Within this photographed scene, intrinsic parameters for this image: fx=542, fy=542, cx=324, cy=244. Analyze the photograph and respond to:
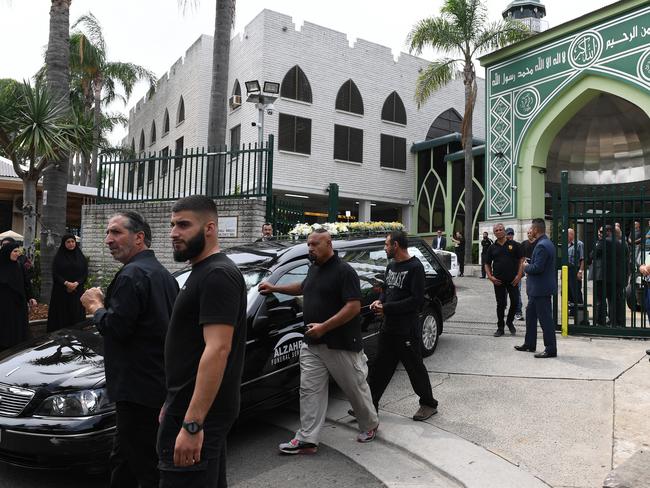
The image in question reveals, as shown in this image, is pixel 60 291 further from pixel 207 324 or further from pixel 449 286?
pixel 207 324

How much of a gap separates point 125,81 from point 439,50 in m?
16.5

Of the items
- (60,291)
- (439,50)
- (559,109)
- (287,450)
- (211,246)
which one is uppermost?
(439,50)

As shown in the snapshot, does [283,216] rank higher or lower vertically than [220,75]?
lower

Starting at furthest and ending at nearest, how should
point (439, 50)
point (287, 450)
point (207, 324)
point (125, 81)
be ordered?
point (125, 81) → point (439, 50) → point (287, 450) → point (207, 324)

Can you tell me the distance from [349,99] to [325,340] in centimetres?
2138

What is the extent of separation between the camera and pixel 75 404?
3645 mm

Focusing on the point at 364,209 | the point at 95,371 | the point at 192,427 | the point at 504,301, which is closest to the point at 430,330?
the point at 504,301

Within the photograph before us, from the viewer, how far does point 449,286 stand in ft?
25.4

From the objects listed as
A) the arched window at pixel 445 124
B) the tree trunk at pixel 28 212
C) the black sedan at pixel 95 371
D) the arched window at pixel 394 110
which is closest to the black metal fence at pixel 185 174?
the tree trunk at pixel 28 212

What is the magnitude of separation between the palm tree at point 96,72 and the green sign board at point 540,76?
1596 cm

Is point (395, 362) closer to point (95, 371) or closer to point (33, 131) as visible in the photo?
point (95, 371)

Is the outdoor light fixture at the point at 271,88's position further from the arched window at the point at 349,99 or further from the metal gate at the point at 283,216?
the arched window at the point at 349,99

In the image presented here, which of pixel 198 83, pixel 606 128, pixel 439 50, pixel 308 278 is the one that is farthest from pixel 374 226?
pixel 198 83

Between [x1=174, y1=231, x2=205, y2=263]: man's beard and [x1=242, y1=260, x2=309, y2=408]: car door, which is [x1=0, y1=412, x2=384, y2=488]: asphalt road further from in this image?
[x1=174, y1=231, x2=205, y2=263]: man's beard
